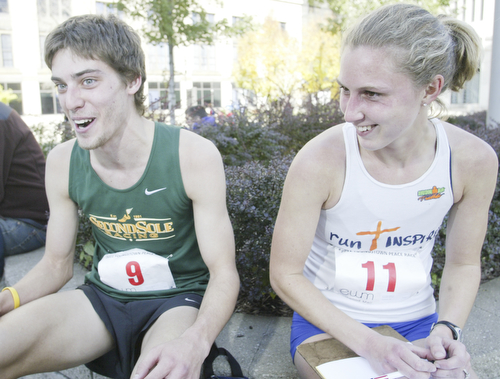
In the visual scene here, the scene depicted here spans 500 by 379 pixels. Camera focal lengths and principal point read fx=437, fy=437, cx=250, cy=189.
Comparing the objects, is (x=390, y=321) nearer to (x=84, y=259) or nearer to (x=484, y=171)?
Answer: (x=484, y=171)

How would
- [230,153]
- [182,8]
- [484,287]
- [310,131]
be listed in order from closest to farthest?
[484,287]
[230,153]
[310,131]
[182,8]

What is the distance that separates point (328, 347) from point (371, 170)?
0.70 meters

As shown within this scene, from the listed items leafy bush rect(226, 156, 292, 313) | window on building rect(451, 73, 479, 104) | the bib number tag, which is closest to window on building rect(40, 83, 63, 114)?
window on building rect(451, 73, 479, 104)

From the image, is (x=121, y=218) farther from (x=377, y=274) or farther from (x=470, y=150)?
(x=470, y=150)

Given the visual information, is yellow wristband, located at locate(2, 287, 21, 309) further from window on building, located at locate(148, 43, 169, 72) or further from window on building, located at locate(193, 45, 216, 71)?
window on building, located at locate(193, 45, 216, 71)

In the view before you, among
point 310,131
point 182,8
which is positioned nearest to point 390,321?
point 310,131

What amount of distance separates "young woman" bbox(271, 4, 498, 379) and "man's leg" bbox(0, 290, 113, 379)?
2.70ft

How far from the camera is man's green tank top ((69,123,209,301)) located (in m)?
1.93

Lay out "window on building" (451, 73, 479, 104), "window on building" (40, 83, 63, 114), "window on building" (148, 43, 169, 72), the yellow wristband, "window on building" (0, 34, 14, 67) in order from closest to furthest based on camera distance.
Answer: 1. the yellow wristband
2. "window on building" (0, 34, 14, 67)
3. "window on building" (451, 73, 479, 104)
4. "window on building" (40, 83, 63, 114)
5. "window on building" (148, 43, 169, 72)

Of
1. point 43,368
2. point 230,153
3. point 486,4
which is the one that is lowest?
point 43,368

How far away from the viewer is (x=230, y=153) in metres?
4.40

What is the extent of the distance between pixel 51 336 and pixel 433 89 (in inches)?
69.6

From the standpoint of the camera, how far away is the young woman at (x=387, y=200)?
153cm

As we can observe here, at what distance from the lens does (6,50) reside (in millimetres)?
32719
